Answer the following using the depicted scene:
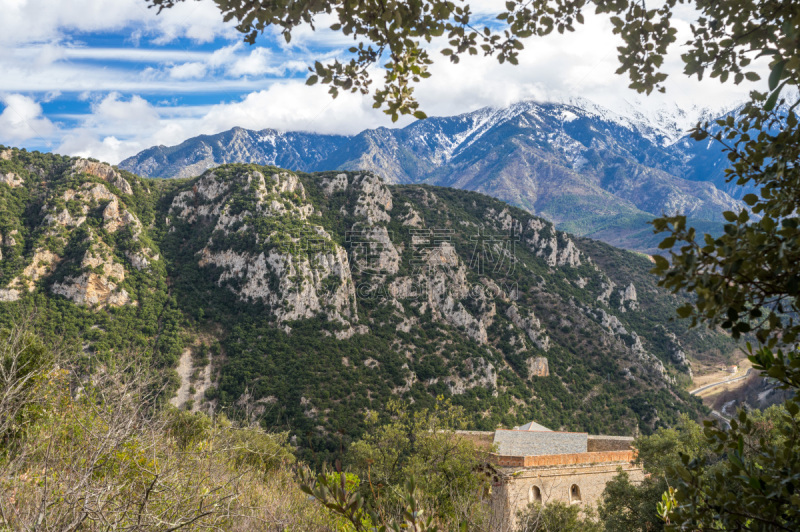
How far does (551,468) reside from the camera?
16922 mm

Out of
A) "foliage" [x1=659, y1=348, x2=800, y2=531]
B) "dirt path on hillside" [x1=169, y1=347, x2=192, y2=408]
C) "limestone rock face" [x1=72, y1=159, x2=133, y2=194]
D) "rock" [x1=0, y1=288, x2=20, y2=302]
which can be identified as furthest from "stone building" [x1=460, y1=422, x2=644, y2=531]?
"limestone rock face" [x1=72, y1=159, x2=133, y2=194]

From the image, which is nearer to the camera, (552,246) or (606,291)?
(606,291)

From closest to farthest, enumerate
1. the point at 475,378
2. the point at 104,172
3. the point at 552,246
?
the point at 475,378 → the point at 104,172 → the point at 552,246

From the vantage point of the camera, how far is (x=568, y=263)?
74.9 m

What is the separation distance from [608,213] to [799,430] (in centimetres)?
21324

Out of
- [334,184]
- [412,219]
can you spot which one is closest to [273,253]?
[334,184]

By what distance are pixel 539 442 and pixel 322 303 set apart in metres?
35.3

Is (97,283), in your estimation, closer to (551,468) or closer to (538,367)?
(551,468)

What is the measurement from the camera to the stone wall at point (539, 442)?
2043 cm

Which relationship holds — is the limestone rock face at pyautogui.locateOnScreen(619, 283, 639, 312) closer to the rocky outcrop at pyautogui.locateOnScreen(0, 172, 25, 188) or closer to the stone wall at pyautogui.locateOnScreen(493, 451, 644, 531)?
the stone wall at pyautogui.locateOnScreen(493, 451, 644, 531)

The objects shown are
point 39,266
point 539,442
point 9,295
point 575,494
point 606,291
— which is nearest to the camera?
point 575,494

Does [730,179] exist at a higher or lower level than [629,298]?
higher

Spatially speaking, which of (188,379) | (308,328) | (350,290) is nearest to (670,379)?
(350,290)

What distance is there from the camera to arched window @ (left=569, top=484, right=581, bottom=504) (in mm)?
17538
